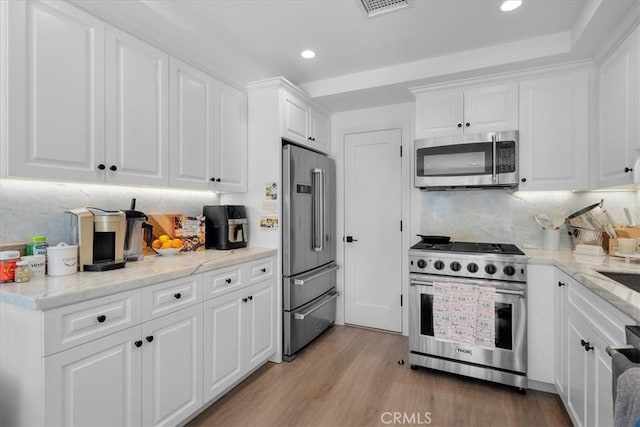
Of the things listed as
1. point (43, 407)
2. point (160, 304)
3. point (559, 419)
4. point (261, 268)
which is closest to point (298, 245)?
point (261, 268)

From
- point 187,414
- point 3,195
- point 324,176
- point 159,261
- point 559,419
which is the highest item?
point 324,176

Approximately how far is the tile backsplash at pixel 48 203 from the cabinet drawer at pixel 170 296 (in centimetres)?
76

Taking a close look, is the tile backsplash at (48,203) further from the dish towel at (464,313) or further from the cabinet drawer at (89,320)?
the dish towel at (464,313)

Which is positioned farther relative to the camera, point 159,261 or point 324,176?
point 324,176

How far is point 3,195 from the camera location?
5.56 ft

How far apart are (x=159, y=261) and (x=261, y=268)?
76cm

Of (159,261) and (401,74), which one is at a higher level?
(401,74)

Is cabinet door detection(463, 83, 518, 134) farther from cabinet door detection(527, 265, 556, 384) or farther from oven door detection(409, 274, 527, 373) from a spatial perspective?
oven door detection(409, 274, 527, 373)

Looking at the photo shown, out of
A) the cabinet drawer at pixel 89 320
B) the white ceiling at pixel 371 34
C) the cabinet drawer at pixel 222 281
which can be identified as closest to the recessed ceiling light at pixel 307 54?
the white ceiling at pixel 371 34

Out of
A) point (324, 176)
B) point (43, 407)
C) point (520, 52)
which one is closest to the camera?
point (43, 407)

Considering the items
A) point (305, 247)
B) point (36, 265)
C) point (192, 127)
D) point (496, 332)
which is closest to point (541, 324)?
point (496, 332)

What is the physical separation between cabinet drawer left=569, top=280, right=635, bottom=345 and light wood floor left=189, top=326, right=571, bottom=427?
840 millimetres

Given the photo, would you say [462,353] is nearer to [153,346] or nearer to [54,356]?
[153,346]

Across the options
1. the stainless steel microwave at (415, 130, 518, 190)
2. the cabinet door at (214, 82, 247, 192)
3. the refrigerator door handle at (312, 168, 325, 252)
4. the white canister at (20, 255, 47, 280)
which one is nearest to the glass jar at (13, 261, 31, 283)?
the white canister at (20, 255, 47, 280)
